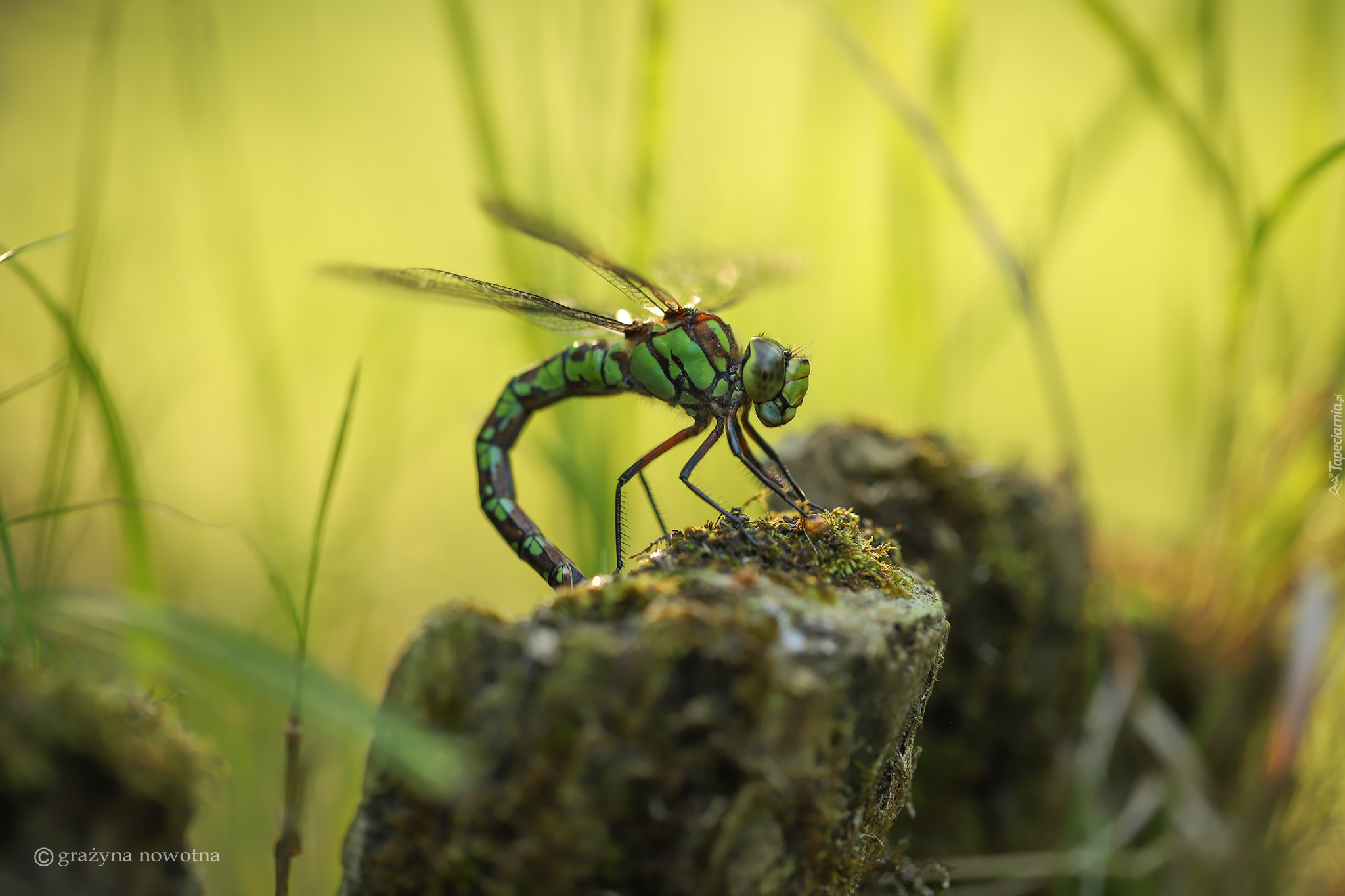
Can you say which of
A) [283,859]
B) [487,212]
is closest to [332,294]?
[487,212]

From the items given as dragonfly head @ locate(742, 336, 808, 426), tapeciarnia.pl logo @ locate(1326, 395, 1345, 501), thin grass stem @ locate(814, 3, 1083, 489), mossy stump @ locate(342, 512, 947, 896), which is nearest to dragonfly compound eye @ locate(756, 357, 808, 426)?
dragonfly head @ locate(742, 336, 808, 426)

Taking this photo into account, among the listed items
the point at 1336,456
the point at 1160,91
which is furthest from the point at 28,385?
the point at 1336,456

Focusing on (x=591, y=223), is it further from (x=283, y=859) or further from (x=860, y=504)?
(x=283, y=859)

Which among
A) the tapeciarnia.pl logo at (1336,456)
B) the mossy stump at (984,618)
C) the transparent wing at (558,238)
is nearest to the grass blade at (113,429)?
the transparent wing at (558,238)

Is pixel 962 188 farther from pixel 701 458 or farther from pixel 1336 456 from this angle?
pixel 1336 456

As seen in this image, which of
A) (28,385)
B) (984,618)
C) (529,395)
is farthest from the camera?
(529,395)

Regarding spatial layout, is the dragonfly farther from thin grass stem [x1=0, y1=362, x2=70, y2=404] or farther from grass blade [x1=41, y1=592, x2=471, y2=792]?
grass blade [x1=41, y1=592, x2=471, y2=792]

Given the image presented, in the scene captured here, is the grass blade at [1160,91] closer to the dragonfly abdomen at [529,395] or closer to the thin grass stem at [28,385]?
the dragonfly abdomen at [529,395]
